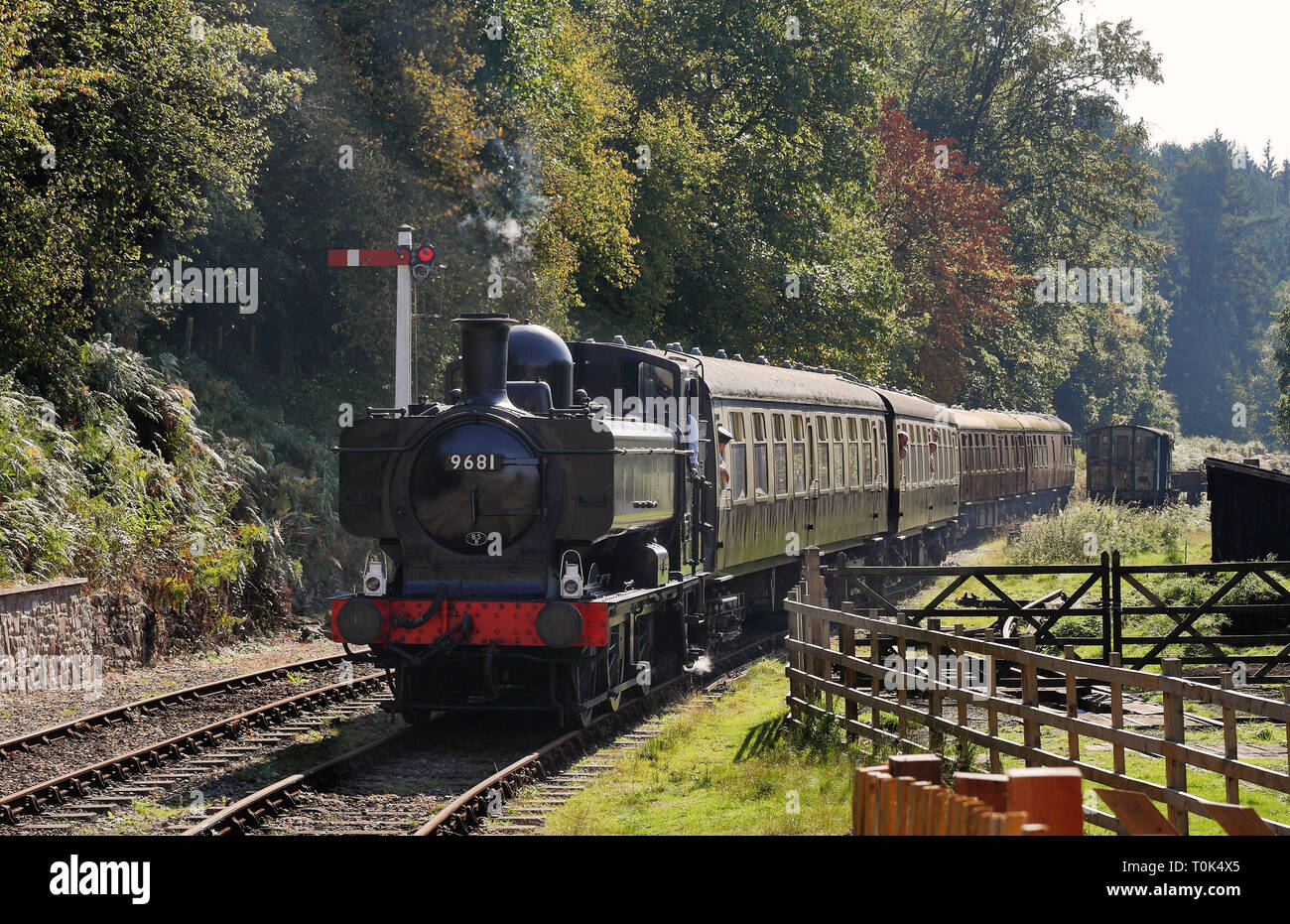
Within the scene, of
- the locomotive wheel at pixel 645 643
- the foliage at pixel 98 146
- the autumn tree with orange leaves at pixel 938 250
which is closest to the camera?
the locomotive wheel at pixel 645 643

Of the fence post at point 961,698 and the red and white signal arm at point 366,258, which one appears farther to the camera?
the red and white signal arm at point 366,258

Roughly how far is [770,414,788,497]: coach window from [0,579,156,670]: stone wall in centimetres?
803

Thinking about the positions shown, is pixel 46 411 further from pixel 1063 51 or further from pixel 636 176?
pixel 1063 51

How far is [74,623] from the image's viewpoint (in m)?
16.0

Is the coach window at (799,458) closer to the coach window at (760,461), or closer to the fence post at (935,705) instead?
the coach window at (760,461)

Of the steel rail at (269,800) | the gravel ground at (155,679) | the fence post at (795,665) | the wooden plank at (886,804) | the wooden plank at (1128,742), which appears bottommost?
the gravel ground at (155,679)

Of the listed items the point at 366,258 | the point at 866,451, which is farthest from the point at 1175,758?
the point at 866,451

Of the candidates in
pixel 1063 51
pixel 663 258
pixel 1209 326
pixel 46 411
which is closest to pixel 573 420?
pixel 46 411

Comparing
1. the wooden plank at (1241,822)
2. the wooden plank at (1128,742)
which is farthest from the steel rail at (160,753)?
the wooden plank at (1241,822)

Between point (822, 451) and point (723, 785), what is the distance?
11334 millimetres

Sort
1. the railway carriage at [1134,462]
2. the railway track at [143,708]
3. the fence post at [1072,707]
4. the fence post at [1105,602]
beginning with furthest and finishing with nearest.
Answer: the railway carriage at [1134,462] → the fence post at [1105,602] → the railway track at [143,708] → the fence post at [1072,707]

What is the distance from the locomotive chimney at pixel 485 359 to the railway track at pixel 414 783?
9.60ft

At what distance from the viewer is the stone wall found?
584 inches

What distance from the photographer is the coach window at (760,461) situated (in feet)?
59.1
